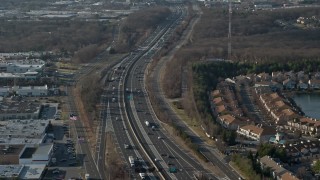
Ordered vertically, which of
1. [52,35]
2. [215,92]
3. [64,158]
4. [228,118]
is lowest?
[52,35]

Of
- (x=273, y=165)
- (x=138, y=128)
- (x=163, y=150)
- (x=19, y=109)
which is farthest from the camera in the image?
(x=19, y=109)

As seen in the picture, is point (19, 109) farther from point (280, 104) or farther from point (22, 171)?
point (280, 104)

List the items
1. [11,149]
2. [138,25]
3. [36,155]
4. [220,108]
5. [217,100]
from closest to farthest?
[36,155] < [11,149] < [220,108] < [217,100] < [138,25]

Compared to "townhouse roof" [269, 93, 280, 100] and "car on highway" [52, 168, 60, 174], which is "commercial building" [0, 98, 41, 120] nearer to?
"car on highway" [52, 168, 60, 174]

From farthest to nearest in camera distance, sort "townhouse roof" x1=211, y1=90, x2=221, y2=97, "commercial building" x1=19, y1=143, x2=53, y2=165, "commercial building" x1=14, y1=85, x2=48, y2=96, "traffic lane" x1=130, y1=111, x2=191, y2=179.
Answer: "commercial building" x1=14, y1=85, x2=48, y2=96 → "townhouse roof" x1=211, y1=90, x2=221, y2=97 → "commercial building" x1=19, y1=143, x2=53, y2=165 → "traffic lane" x1=130, y1=111, x2=191, y2=179

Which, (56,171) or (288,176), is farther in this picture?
(56,171)

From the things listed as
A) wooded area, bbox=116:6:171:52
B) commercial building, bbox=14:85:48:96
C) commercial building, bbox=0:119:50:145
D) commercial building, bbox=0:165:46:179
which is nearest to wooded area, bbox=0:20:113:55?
wooded area, bbox=116:6:171:52

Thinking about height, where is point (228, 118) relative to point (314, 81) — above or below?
above

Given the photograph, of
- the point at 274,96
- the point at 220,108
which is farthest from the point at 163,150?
the point at 274,96

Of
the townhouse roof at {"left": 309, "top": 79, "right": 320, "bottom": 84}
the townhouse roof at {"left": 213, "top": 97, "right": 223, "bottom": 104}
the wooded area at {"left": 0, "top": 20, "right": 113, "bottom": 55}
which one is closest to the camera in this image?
the townhouse roof at {"left": 213, "top": 97, "right": 223, "bottom": 104}
